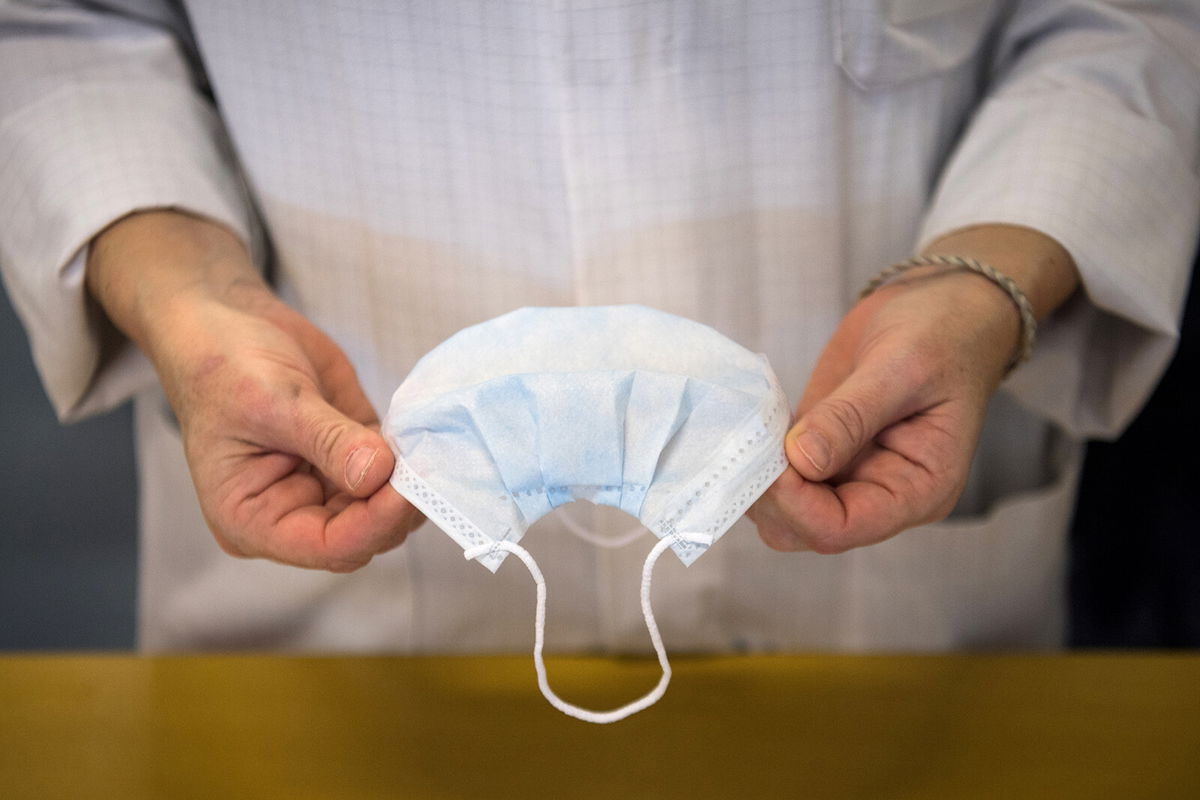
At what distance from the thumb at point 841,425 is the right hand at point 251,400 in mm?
197

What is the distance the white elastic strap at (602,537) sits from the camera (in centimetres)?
64

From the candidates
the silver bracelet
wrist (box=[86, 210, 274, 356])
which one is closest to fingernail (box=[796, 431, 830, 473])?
the silver bracelet

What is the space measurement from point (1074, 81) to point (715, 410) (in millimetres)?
370

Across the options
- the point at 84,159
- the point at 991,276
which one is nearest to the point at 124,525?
the point at 84,159

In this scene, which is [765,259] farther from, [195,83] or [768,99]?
[195,83]

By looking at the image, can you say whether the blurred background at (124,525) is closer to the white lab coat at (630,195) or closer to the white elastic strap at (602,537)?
the white lab coat at (630,195)

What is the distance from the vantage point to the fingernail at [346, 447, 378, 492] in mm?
476

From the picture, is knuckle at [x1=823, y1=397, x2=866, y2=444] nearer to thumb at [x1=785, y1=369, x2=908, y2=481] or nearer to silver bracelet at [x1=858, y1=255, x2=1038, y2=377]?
thumb at [x1=785, y1=369, x2=908, y2=481]

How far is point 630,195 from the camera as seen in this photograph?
62cm

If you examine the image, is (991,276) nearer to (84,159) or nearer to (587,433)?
(587,433)

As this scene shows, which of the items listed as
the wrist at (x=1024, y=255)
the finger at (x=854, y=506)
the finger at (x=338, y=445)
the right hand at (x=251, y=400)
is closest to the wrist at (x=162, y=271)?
the right hand at (x=251, y=400)

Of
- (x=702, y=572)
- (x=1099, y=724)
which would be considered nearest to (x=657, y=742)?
(x=702, y=572)

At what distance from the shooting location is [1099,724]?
60cm

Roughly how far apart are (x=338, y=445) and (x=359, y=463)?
0.02 meters
